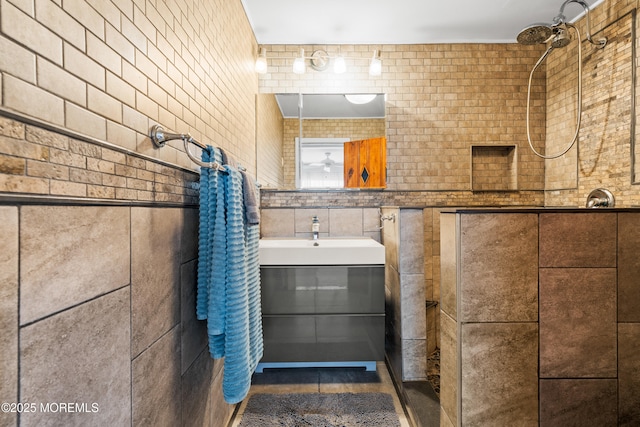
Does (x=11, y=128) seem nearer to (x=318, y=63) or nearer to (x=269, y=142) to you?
(x=269, y=142)

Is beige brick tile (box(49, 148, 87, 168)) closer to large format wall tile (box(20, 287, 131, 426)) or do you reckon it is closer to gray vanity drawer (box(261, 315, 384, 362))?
large format wall tile (box(20, 287, 131, 426))

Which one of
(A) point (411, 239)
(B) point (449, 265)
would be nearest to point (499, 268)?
(B) point (449, 265)

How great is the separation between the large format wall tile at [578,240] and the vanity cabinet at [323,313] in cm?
89

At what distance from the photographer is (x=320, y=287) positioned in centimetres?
173

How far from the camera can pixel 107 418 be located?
697mm

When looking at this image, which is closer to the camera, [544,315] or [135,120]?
[135,120]

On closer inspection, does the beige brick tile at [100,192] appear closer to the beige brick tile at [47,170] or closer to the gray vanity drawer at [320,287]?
the beige brick tile at [47,170]

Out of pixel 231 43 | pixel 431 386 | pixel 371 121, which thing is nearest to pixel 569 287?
pixel 431 386

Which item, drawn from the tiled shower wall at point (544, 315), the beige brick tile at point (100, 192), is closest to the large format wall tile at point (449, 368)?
the tiled shower wall at point (544, 315)

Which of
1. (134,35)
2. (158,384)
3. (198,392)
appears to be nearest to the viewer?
(134,35)

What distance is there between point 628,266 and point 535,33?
1534mm

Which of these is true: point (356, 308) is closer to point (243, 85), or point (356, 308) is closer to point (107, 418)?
point (107, 418)

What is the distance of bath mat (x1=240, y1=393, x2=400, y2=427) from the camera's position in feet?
5.05

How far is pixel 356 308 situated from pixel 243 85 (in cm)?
165
